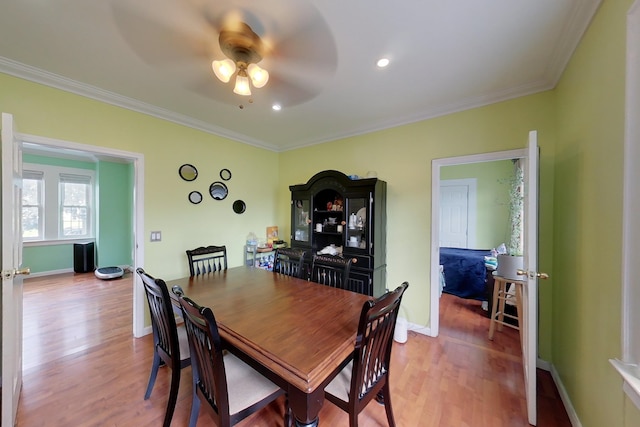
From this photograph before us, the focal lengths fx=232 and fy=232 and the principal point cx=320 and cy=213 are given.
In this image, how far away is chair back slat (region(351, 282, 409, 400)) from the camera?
1076 millimetres

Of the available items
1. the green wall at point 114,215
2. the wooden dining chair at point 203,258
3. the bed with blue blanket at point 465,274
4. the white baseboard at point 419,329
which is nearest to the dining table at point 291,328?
the wooden dining chair at point 203,258

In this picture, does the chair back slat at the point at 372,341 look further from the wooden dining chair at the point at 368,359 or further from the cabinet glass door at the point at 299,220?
the cabinet glass door at the point at 299,220

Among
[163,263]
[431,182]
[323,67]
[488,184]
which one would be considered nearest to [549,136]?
[431,182]

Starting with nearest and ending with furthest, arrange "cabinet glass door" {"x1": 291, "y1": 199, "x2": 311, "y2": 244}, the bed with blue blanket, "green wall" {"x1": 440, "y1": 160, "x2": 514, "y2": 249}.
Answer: "cabinet glass door" {"x1": 291, "y1": 199, "x2": 311, "y2": 244}
the bed with blue blanket
"green wall" {"x1": 440, "y1": 160, "x2": 514, "y2": 249}

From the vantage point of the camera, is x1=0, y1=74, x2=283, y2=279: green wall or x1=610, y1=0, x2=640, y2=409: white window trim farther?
x1=0, y1=74, x2=283, y2=279: green wall

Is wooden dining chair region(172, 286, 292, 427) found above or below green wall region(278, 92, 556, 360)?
below

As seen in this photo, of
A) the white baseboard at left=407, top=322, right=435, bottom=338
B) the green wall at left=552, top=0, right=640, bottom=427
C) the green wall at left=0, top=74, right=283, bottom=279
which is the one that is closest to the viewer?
the green wall at left=552, top=0, right=640, bottom=427

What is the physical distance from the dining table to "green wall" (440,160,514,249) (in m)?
4.12

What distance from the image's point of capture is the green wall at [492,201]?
4.41 metres

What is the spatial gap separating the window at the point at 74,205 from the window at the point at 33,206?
288 millimetres

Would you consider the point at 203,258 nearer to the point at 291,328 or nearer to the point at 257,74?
the point at 291,328

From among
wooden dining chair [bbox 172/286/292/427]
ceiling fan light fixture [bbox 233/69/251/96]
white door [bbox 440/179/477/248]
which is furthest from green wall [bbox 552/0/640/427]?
white door [bbox 440/179/477/248]

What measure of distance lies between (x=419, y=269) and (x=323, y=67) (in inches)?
91.0

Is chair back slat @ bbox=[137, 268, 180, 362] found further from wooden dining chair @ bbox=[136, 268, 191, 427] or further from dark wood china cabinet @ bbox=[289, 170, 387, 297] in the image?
dark wood china cabinet @ bbox=[289, 170, 387, 297]
